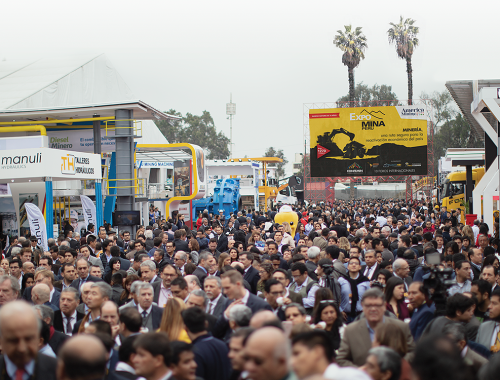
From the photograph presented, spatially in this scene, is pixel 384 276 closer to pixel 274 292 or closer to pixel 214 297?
pixel 274 292

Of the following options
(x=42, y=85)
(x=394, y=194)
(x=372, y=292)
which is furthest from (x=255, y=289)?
(x=394, y=194)

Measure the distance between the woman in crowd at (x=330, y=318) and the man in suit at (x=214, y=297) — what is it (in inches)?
47.1

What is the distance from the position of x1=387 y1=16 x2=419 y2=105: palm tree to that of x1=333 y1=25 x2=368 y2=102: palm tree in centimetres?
332

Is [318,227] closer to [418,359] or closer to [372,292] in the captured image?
[372,292]

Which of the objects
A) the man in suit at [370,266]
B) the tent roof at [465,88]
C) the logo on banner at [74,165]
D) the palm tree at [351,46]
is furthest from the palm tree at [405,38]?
the man in suit at [370,266]

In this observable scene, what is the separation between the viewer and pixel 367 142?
32406mm

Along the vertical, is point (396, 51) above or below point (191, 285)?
above

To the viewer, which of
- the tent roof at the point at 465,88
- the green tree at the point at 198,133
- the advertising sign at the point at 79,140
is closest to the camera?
the tent roof at the point at 465,88

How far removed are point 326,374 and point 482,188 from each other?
16039mm

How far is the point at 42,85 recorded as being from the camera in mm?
37031

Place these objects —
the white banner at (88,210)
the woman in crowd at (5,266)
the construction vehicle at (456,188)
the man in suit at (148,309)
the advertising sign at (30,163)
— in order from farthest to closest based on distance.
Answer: the construction vehicle at (456,188)
the white banner at (88,210)
the advertising sign at (30,163)
the woman in crowd at (5,266)
the man in suit at (148,309)

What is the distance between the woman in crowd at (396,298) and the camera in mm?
5910

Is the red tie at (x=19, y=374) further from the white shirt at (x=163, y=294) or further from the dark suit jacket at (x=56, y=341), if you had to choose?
the white shirt at (x=163, y=294)

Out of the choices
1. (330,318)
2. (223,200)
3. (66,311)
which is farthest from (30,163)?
(223,200)
